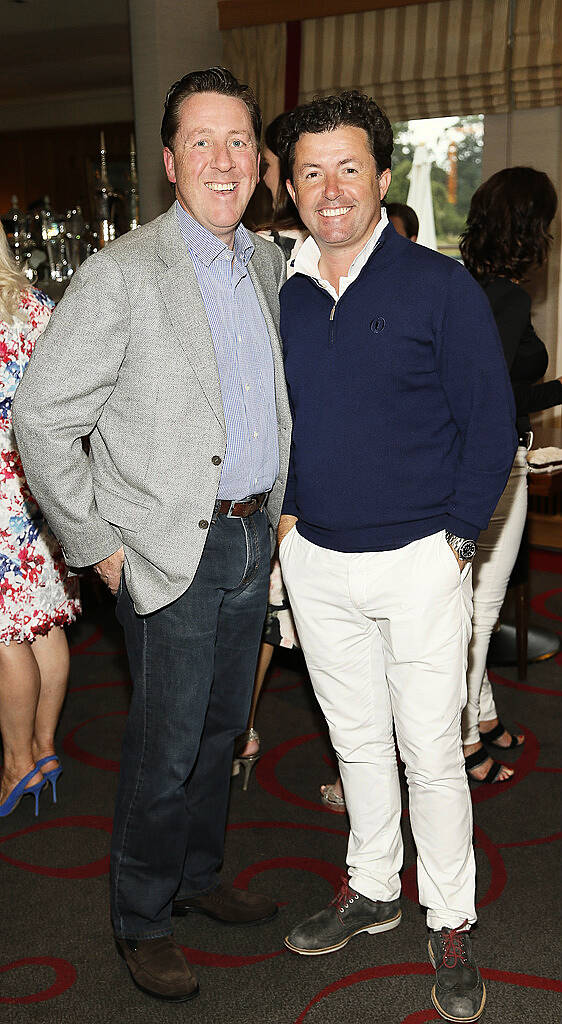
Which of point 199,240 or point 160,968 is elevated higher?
point 199,240

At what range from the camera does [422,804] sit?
2.21 meters

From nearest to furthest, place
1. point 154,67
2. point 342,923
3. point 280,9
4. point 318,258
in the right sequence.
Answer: point 318,258
point 342,923
point 154,67
point 280,9

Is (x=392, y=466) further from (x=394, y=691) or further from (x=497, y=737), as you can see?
(x=497, y=737)

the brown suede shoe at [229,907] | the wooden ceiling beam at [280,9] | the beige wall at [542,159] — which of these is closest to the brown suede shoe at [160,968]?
the brown suede shoe at [229,907]

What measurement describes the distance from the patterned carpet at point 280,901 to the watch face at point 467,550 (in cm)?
98

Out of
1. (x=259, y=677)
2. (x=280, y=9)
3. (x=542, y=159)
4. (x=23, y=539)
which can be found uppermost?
(x=280, y=9)

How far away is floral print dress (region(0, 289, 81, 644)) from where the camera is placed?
2734 mm

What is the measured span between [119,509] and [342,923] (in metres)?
1.18

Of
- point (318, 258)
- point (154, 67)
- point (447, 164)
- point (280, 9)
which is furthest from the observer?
point (447, 164)

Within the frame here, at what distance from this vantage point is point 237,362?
6.76 feet

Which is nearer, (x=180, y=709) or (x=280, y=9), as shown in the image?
(x=180, y=709)

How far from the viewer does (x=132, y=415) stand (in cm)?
196

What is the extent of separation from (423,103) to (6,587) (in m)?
4.13

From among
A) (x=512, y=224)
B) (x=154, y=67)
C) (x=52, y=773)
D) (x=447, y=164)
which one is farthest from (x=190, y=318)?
(x=447, y=164)
